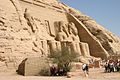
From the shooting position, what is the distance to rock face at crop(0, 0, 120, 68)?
81.7ft

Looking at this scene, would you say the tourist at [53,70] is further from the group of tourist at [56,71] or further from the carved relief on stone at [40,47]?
the carved relief on stone at [40,47]

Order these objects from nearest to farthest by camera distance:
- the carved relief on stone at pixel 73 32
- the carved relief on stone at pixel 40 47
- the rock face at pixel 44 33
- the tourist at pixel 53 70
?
the tourist at pixel 53 70
the rock face at pixel 44 33
the carved relief on stone at pixel 40 47
the carved relief on stone at pixel 73 32

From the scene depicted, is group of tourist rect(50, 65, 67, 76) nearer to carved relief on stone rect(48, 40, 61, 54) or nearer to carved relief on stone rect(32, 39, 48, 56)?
carved relief on stone rect(32, 39, 48, 56)

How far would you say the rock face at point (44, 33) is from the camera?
980 inches

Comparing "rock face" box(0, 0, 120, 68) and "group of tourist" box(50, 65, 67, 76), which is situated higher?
"rock face" box(0, 0, 120, 68)

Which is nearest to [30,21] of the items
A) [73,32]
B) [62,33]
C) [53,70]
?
[62,33]

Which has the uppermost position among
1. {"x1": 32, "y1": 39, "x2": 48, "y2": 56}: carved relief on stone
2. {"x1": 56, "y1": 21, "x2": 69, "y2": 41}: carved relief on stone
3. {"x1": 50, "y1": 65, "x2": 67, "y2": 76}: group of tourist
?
{"x1": 56, "y1": 21, "x2": 69, "y2": 41}: carved relief on stone

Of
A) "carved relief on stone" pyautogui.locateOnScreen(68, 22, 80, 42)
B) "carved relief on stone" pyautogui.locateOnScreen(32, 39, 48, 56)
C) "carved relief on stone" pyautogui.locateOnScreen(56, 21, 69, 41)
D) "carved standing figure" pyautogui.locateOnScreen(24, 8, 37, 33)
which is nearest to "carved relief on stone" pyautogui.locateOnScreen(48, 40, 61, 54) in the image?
"carved relief on stone" pyautogui.locateOnScreen(32, 39, 48, 56)

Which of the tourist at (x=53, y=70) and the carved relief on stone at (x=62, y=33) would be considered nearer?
the tourist at (x=53, y=70)

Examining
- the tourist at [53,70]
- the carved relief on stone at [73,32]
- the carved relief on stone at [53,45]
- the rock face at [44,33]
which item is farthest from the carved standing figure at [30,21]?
the tourist at [53,70]

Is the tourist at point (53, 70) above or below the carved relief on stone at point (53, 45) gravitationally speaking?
below

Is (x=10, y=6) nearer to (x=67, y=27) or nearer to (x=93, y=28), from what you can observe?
(x=67, y=27)

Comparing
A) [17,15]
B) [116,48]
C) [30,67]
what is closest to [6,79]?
[30,67]

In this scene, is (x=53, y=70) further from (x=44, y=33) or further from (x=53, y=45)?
(x=44, y=33)
